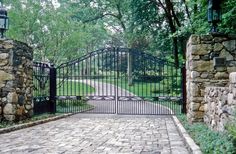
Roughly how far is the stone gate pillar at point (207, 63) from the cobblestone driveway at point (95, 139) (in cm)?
95

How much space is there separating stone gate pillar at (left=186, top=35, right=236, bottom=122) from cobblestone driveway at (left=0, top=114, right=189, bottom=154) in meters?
0.95

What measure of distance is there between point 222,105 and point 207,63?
2.90m

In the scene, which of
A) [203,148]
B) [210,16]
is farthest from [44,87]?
[203,148]

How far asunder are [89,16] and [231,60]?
68.9 ft

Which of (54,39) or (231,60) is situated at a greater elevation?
(54,39)

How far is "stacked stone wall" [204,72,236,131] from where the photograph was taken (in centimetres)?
491

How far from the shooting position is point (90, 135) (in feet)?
25.1

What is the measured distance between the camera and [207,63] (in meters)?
8.45

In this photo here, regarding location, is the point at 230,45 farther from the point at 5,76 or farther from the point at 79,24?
the point at 79,24

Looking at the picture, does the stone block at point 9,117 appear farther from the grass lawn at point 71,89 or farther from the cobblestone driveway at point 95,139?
the grass lawn at point 71,89

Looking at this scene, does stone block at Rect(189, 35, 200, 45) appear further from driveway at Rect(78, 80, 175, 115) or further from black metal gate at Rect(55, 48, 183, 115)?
driveway at Rect(78, 80, 175, 115)

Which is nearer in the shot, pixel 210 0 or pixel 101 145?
pixel 101 145

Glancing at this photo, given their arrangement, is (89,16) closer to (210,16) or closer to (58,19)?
(58,19)

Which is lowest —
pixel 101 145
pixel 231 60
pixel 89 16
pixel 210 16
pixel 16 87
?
pixel 101 145
